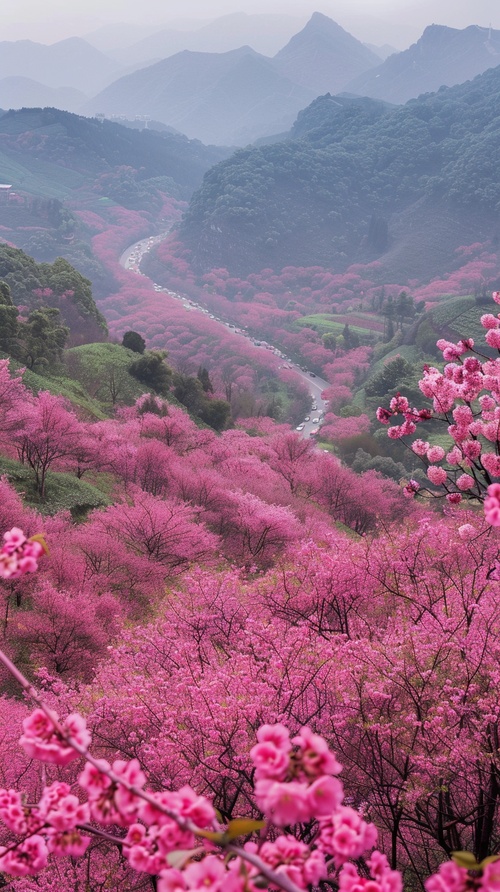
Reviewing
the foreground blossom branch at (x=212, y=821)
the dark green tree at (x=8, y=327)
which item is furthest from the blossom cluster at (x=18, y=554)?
the dark green tree at (x=8, y=327)

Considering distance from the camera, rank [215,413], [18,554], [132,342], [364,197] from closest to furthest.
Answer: [18,554], [215,413], [132,342], [364,197]

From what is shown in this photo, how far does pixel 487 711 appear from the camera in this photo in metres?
6.14

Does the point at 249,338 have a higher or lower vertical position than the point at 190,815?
lower

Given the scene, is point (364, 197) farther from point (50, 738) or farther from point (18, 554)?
point (50, 738)

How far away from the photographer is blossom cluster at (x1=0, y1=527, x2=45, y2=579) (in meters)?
2.35

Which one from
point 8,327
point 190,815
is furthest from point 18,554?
point 8,327

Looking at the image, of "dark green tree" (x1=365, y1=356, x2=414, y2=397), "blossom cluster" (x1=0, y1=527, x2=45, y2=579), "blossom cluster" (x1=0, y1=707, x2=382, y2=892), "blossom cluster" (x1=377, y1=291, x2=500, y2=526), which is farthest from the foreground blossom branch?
"dark green tree" (x1=365, y1=356, x2=414, y2=397)

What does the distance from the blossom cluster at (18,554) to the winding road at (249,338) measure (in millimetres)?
52294

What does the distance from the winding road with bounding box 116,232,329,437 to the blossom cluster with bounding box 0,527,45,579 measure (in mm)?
52294

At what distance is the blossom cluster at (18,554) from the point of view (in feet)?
7.72

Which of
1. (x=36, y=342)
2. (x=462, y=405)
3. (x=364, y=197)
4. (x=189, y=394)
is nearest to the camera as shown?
(x=462, y=405)

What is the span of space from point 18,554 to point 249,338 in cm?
8684

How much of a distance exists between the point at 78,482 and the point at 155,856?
21.1m

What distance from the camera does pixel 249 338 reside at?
87688 millimetres
